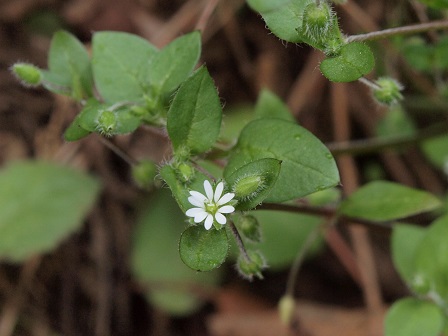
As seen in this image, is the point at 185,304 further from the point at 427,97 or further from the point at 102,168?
the point at 427,97

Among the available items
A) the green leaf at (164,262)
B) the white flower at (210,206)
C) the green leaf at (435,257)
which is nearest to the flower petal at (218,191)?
the white flower at (210,206)

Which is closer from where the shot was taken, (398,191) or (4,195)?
(398,191)

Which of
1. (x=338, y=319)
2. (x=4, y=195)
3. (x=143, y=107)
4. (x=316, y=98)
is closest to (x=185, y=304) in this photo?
(x=338, y=319)

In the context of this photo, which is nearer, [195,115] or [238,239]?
[238,239]

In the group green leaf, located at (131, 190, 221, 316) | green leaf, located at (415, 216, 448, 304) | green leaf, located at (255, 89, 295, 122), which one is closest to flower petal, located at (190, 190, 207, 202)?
green leaf, located at (255, 89, 295, 122)

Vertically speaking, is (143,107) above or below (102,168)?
below

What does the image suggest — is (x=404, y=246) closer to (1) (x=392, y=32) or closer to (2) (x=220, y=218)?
(1) (x=392, y=32)

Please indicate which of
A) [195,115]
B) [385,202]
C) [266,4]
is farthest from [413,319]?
[266,4]
